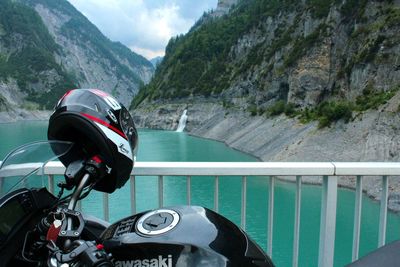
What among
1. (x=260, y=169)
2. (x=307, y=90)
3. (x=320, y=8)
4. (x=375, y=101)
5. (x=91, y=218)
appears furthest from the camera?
(x=320, y=8)

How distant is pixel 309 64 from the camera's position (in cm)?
3962

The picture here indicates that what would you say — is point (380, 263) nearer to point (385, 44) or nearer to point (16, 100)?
point (385, 44)

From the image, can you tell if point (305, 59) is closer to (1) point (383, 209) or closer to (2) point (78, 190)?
(1) point (383, 209)

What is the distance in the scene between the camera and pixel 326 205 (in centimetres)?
256

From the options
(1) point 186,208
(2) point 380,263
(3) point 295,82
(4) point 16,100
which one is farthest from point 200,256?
(4) point 16,100

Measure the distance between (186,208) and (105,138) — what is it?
0.41 meters

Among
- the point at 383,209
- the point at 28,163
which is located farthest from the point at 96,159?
the point at 383,209

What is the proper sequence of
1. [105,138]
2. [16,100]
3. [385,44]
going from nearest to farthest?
[105,138] → [385,44] → [16,100]

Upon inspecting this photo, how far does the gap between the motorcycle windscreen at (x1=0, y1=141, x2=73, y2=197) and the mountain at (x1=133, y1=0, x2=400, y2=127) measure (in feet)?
82.0

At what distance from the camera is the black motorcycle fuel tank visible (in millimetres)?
1088

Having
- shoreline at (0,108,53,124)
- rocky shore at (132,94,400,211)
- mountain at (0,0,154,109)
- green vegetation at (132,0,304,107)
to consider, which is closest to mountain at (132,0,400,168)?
rocky shore at (132,94,400,211)

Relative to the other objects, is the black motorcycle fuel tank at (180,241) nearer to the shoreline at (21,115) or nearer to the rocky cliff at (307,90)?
the rocky cliff at (307,90)

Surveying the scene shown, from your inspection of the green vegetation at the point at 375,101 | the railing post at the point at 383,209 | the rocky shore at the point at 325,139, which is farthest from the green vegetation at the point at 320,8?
the railing post at the point at 383,209

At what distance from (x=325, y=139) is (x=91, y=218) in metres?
24.9
